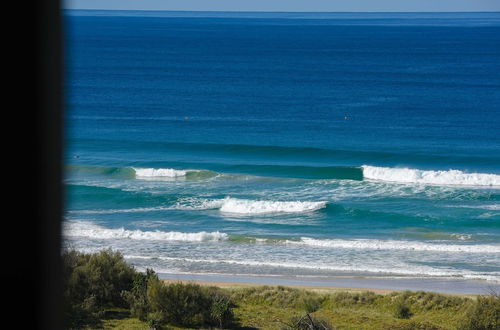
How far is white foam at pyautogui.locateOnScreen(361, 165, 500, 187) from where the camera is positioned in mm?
32344

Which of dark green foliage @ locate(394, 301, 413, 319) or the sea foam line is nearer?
dark green foliage @ locate(394, 301, 413, 319)

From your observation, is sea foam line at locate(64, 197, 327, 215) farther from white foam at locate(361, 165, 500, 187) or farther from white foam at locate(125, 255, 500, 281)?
white foam at locate(361, 165, 500, 187)

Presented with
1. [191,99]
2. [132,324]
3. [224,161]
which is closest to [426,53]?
[191,99]

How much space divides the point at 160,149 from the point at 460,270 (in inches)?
870

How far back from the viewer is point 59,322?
2.10m

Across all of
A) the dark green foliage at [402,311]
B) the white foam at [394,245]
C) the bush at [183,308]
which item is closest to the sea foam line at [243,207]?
the white foam at [394,245]

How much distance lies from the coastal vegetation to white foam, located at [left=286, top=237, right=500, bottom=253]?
259 inches

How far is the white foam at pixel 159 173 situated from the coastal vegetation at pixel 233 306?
17334 mm

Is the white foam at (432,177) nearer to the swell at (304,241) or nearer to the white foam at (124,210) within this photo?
the swell at (304,241)

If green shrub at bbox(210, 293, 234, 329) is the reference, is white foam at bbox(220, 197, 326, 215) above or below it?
above

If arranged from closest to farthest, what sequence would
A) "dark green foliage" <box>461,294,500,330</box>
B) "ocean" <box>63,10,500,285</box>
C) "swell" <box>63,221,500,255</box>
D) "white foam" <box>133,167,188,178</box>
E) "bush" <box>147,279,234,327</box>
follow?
"dark green foliage" <box>461,294,500,330</box>
"bush" <box>147,279,234,327</box>
"ocean" <box>63,10,500,285</box>
"swell" <box>63,221,500,255</box>
"white foam" <box>133,167,188,178</box>

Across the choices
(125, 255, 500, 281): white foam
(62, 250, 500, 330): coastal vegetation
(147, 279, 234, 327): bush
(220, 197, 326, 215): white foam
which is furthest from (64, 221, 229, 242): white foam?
(147, 279, 234, 327): bush

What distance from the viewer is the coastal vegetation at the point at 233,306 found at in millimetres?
13031

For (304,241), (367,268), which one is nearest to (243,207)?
(304,241)
